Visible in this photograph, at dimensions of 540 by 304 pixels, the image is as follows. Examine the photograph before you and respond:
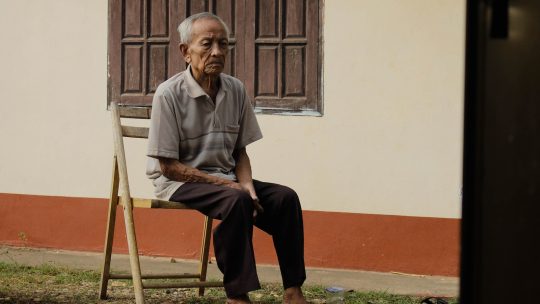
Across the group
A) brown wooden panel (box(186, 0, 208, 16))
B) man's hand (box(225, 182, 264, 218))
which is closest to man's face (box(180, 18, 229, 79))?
man's hand (box(225, 182, 264, 218))

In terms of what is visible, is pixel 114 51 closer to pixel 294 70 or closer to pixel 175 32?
pixel 175 32

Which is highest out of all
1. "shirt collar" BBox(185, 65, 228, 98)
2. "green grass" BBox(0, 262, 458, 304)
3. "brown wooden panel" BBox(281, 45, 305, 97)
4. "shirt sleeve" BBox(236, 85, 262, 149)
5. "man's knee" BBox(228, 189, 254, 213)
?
"brown wooden panel" BBox(281, 45, 305, 97)

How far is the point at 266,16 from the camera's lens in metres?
6.20

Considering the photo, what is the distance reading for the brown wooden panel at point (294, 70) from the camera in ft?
20.1

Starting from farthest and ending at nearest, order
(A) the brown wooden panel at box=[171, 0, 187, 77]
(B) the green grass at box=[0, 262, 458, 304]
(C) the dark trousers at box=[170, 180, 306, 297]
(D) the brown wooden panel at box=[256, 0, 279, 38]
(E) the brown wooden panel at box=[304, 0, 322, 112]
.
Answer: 1. (A) the brown wooden panel at box=[171, 0, 187, 77]
2. (D) the brown wooden panel at box=[256, 0, 279, 38]
3. (E) the brown wooden panel at box=[304, 0, 322, 112]
4. (B) the green grass at box=[0, 262, 458, 304]
5. (C) the dark trousers at box=[170, 180, 306, 297]

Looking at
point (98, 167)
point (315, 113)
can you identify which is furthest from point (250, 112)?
point (98, 167)

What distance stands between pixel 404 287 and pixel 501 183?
4648 millimetres

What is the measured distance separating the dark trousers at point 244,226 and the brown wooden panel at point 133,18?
2.50m

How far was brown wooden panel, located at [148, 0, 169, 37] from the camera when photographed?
6.48m

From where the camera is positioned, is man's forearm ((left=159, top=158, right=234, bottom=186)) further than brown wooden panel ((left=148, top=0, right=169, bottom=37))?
No

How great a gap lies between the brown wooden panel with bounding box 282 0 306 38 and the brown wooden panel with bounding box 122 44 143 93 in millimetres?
1081

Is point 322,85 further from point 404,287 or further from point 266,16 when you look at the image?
point 404,287

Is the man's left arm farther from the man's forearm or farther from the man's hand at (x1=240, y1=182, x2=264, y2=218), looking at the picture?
the man's forearm

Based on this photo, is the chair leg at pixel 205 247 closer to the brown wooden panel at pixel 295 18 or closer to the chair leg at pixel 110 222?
the chair leg at pixel 110 222
